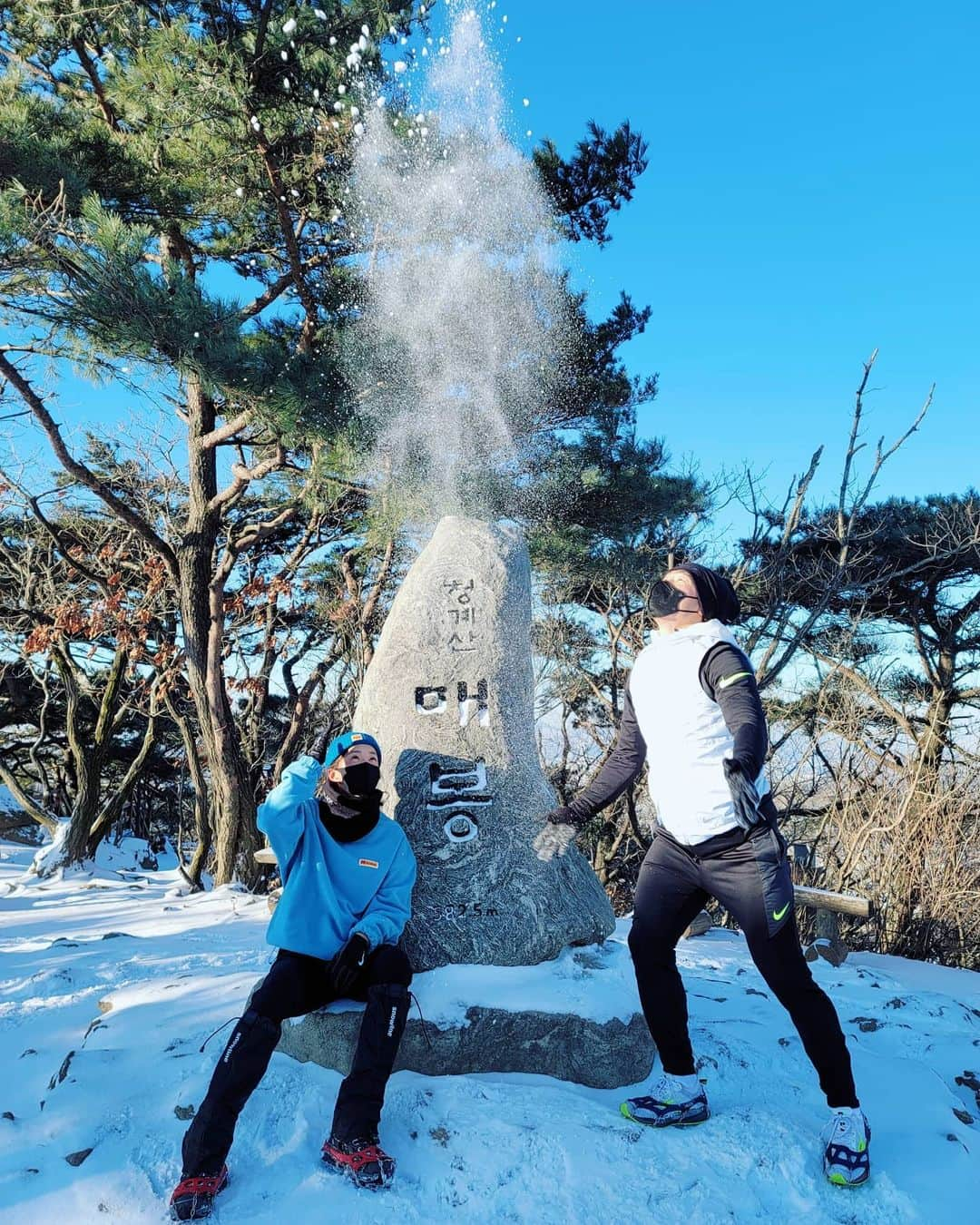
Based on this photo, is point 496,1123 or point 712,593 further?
point 712,593

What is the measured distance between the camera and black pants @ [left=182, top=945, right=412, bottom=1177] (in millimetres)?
2102

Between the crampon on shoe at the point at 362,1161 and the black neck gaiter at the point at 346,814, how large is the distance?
849mm

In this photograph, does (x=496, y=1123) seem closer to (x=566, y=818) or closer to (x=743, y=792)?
(x=566, y=818)

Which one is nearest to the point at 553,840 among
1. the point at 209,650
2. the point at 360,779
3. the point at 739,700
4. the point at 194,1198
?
the point at 360,779

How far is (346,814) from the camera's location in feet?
9.02

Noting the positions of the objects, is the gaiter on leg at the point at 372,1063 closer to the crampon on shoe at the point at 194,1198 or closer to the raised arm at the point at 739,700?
the crampon on shoe at the point at 194,1198

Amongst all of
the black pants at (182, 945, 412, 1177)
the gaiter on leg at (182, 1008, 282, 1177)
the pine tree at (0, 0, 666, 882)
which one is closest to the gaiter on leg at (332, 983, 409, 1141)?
the black pants at (182, 945, 412, 1177)

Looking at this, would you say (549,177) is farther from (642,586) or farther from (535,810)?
(535,810)

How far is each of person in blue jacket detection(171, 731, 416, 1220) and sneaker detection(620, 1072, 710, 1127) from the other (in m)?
0.74

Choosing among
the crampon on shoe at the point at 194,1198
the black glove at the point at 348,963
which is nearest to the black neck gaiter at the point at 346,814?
the black glove at the point at 348,963

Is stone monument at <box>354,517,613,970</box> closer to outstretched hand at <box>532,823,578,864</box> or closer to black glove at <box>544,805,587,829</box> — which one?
outstretched hand at <box>532,823,578,864</box>

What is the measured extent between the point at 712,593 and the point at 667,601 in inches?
5.6

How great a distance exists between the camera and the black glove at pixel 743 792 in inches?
86.3

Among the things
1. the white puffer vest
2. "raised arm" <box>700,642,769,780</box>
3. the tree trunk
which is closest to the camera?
"raised arm" <box>700,642,769,780</box>
